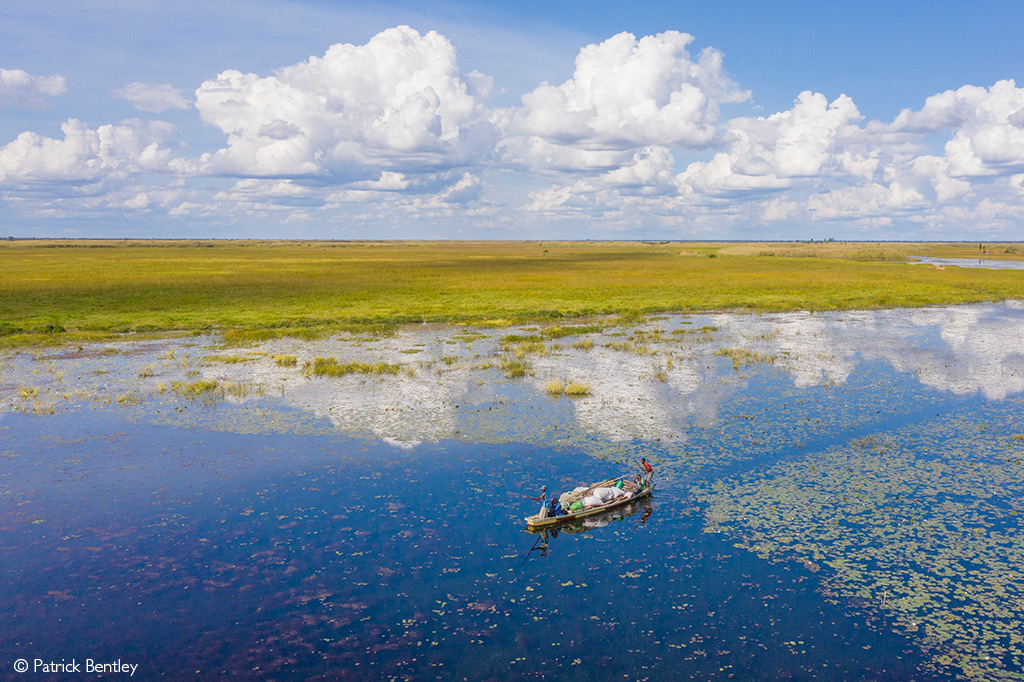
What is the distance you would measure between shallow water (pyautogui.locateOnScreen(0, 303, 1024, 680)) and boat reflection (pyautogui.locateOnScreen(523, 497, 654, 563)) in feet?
0.47

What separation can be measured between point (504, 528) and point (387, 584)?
Result: 4.03 m

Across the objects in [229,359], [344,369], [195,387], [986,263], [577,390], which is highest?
[986,263]

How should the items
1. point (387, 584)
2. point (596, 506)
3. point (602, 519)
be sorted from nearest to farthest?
1. point (387, 584)
2. point (596, 506)
3. point (602, 519)

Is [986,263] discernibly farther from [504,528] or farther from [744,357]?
[504,528]

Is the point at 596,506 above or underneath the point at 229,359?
underneath

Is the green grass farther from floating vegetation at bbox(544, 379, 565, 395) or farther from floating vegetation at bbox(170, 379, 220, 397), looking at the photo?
floating vegetation at bbox(544, 379, 565, 395)

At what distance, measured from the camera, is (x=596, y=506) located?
769 inches

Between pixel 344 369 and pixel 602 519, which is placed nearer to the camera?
pixel 602 519

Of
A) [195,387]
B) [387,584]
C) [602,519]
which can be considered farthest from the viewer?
[195,387]

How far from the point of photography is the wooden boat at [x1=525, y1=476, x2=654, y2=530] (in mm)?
18875

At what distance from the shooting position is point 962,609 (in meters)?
14.9

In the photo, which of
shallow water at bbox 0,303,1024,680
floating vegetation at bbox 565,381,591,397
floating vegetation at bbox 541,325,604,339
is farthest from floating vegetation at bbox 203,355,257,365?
floating vegetation at bbox 541,325,604,339

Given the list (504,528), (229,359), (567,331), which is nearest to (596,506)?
(504,528)

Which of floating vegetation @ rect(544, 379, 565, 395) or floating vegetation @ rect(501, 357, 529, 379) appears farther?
floating vegetation @ rect(501, 357, 529, 379)
